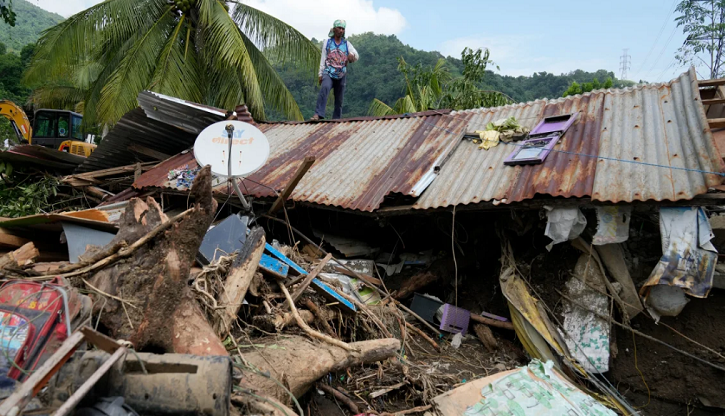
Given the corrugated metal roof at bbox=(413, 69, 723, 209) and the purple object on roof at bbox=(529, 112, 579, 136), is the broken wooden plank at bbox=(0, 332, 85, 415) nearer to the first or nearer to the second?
the corrugated metal roof at bbox=(413, 69, 723, 209)

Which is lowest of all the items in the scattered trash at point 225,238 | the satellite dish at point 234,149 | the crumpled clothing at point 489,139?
the scattered trash at point 225,238

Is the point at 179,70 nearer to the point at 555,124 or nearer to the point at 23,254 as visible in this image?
Answer: the point at 23,254

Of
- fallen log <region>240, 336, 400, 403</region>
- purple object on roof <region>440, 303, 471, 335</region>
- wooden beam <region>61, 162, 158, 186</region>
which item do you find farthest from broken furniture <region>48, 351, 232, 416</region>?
wooden beam <region>61, 162, 158, 186</region>

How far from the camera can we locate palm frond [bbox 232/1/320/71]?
37.9ft

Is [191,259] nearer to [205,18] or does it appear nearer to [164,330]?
[164,330]

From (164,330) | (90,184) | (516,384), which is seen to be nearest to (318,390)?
(164,330)

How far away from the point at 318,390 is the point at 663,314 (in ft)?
12.4

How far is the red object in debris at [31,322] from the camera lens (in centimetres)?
216

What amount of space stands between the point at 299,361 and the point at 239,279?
0.94m

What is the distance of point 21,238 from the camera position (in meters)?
4.31

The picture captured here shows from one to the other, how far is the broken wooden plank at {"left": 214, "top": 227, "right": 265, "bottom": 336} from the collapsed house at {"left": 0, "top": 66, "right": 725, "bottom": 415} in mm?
22

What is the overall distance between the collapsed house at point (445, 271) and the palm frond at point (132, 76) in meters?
2.35

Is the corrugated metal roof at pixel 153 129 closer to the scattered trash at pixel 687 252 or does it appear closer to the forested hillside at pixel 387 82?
the scattered trash at pixel 687 252

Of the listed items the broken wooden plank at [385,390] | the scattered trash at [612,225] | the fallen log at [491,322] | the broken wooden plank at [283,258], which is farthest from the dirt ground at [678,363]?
the broken wooden plank at [283,258]
